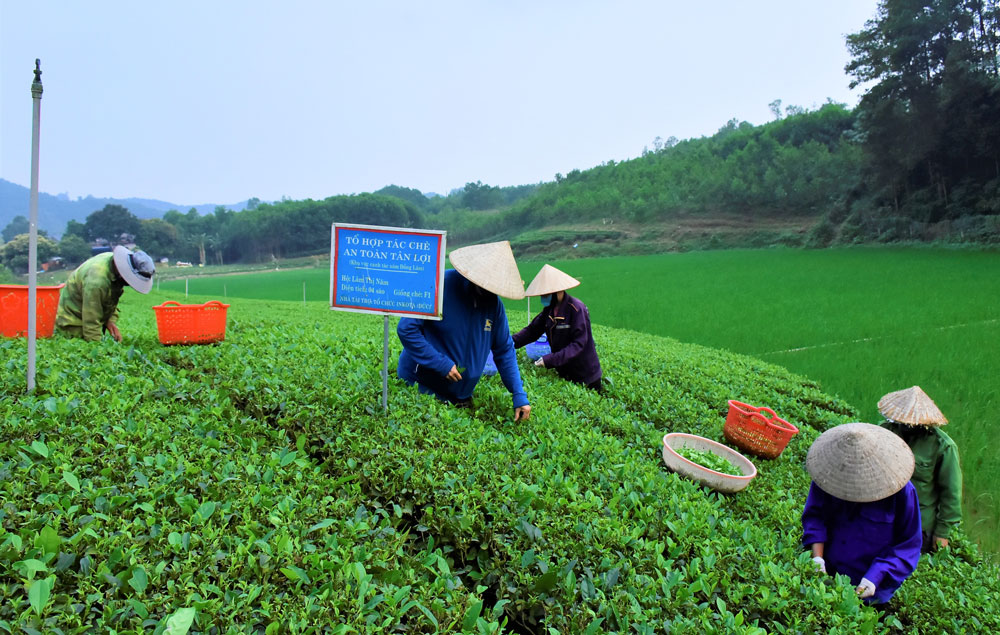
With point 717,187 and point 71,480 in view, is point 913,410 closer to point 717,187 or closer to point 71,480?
point 71,480

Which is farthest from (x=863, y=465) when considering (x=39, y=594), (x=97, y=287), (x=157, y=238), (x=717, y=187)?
(x=157, y=238)

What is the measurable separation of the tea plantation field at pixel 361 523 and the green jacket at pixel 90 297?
57cm

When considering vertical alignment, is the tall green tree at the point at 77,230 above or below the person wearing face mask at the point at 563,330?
above

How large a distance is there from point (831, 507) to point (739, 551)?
0.61 meters

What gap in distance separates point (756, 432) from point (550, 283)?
211cm

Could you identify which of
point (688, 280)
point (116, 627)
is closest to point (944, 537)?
point (116, 627)

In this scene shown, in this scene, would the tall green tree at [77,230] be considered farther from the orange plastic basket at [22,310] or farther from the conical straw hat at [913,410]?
the conical straw hat at [913,410]

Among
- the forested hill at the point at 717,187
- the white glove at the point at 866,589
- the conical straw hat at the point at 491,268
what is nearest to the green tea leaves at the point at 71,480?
the conical straw hat at the point at 491,268

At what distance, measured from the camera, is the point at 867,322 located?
12180 mm

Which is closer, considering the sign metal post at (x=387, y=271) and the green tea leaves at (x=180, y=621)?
the green tea leaves at (x=180, y=621)

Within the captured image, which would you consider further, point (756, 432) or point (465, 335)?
point (756, 432)

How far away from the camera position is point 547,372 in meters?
5.88

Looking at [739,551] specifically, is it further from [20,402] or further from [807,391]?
[807,391]

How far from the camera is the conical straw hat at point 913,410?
11.3ft
